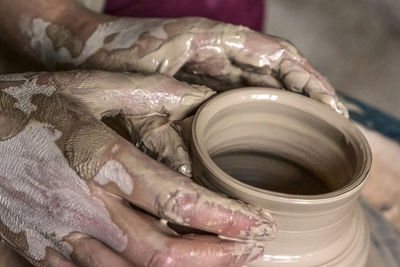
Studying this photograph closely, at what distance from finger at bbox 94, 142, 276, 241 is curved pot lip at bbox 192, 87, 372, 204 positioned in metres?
0.03

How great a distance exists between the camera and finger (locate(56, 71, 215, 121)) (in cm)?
105

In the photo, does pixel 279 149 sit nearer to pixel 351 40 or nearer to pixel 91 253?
pixel 91 253

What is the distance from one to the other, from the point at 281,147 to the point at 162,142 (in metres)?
0.24

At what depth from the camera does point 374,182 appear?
5.19 feet

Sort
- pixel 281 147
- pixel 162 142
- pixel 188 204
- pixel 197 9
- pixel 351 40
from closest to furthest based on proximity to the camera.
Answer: pixel 188 204 < pixel 162 142 < pixel 281 147 < pixel 197 9 < pixel 351 40

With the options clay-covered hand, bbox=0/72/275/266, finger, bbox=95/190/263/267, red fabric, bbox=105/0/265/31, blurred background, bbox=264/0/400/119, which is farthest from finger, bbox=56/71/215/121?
blurred background, bbox=264/0/400/119

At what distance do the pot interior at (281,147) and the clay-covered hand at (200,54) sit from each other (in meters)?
0.10

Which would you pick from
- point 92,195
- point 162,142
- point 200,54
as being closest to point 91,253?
point 92,195

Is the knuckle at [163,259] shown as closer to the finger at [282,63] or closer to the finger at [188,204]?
the finger at [188,204]

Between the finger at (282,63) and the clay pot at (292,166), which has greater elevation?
the finger at (282,63)

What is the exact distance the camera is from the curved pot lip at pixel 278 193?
87 centimetres

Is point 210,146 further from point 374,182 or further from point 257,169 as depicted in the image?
Result: point 374,182

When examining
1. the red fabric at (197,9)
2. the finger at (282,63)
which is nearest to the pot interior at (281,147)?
the finger at (282,63)

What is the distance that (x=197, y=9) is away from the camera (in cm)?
190
